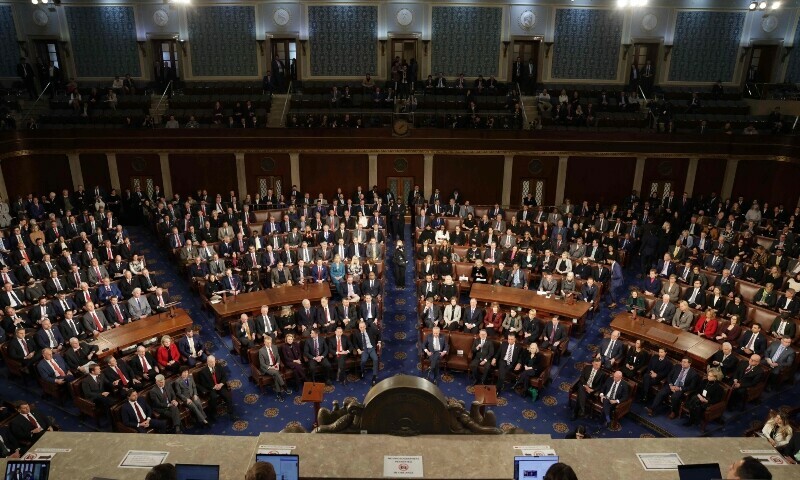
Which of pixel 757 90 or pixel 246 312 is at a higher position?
pixel 757 90

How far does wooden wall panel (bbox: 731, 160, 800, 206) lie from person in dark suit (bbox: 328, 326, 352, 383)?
15498 millimetres

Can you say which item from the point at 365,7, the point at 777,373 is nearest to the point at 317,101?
the point at 365,7

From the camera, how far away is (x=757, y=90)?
2091 cm

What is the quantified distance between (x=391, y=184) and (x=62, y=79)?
13.5 meters

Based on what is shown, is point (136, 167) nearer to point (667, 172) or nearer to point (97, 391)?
point (97, 391)

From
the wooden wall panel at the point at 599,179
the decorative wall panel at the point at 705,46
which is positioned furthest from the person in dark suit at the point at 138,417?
the decorative wall panel at the point at 705,46

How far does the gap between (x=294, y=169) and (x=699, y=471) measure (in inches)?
681

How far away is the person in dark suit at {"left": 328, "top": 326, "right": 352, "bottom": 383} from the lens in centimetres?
1016

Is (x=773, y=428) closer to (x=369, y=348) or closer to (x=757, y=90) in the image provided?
(x=369, y=348)

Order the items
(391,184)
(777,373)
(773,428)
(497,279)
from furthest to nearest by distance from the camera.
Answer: (391,184) < (497,279) < (777,373) < (773,428)

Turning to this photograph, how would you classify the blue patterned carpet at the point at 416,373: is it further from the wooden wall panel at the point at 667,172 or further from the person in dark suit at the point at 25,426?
the wooden wall panel at the point at 667,172

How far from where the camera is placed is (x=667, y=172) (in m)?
19.3

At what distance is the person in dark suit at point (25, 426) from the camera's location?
25.1ft

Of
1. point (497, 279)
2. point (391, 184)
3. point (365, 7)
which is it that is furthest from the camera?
point (365, 7)
